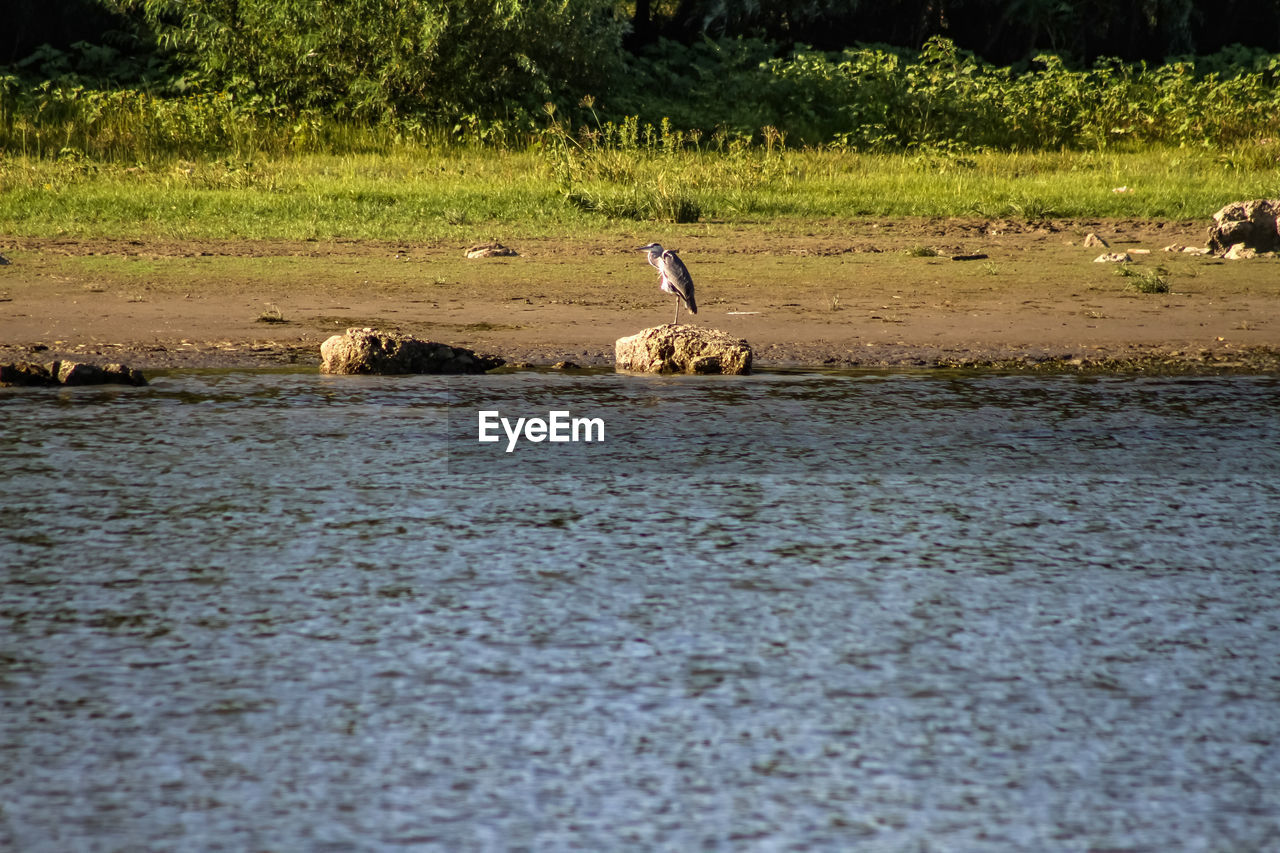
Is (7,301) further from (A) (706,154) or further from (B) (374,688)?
(A) (706,154)

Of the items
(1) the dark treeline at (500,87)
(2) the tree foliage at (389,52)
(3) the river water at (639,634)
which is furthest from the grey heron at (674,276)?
(2) the tree foliage at (389,52)

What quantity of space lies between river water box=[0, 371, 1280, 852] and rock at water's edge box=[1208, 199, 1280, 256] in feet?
24.5

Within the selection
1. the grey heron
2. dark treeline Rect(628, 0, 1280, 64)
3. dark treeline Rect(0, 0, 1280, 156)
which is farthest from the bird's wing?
dark treeline Rect(628, 0, 1280, 64)

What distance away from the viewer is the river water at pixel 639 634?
3.45 metres

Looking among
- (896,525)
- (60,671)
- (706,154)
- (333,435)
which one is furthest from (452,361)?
(706,154)

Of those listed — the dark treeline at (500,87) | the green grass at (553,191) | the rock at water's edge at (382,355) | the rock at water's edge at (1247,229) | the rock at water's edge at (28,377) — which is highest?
the dark treeline at (500,87)

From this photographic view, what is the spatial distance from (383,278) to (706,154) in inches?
358

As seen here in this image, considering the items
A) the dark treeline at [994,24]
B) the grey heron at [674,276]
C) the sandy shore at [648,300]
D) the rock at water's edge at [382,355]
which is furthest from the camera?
the dark treeline at [994,24]

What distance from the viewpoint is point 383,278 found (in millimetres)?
13117

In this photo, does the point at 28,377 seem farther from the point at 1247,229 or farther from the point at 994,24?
the point at 994,24

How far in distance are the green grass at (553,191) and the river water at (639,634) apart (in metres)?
8.87

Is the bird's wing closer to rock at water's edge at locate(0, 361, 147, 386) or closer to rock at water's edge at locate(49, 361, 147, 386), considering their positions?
rock at water's edge at locate(49, 361, 147, 386)

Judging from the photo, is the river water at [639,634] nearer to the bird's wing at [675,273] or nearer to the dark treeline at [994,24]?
the bird's wing at [675,273]

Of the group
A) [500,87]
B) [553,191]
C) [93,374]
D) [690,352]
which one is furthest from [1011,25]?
[93,374]
